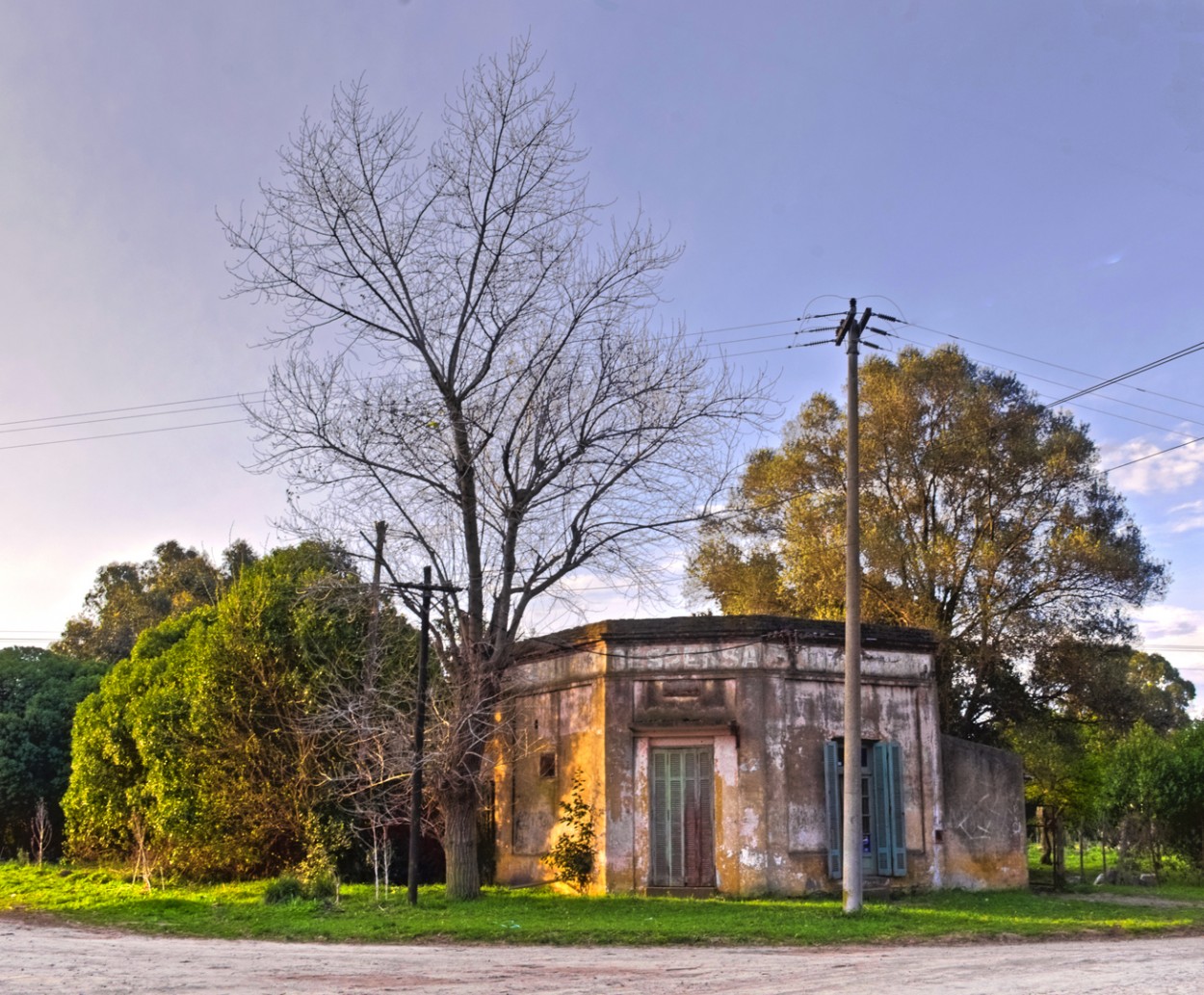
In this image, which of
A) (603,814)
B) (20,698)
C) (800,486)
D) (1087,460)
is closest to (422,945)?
(603,814)

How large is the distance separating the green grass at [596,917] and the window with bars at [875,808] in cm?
75

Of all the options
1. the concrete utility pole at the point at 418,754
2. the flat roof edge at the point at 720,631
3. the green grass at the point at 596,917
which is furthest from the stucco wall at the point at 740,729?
the concrete utility pole at the point at 418,754

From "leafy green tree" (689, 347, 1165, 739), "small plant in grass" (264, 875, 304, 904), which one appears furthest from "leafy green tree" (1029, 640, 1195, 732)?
"small plant in grass" (264, 875, 304, 904)

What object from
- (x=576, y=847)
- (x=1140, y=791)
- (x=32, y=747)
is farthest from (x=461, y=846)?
(x=32, y=747)

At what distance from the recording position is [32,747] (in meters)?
29.1

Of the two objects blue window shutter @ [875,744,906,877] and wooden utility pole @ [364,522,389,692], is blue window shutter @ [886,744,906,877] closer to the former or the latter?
blue window shutter @ [875,744,906,877]

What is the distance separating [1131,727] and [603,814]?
48.0 ft

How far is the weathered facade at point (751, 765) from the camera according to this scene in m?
17.9

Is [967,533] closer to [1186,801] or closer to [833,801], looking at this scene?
[1186,801]

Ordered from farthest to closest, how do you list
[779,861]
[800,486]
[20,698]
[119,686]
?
1. [20,698]
2. [800,486]
3. [119,686]
4. [779,861]

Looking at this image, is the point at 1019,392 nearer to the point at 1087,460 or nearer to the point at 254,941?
the point at 1087,460

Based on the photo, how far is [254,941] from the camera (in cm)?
1328

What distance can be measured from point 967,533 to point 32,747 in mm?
23874

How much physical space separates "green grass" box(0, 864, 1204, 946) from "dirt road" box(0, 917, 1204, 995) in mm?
766
